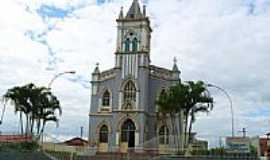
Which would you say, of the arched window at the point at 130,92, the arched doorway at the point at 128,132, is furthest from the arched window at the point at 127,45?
the arched doorway at the point at 128,132

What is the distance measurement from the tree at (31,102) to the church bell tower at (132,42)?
39.1ft

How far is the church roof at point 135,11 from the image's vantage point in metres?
62.1

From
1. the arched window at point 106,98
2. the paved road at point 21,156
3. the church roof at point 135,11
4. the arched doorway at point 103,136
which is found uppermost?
the church roof at point 135,11

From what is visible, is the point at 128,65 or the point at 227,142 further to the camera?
the point at 128,65

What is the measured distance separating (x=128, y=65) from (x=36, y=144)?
20828 millimetres

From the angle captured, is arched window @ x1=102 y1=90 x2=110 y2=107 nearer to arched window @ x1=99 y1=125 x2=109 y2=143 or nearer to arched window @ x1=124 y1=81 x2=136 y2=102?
arched window @ x1=124 y1=81 x2=136 y2=102

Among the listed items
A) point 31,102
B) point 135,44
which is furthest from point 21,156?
point 135,44

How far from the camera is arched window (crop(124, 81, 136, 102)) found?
5906cm

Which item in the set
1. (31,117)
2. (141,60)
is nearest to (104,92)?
(141,60)

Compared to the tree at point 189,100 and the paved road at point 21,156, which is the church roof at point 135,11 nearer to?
the tree at point 189,100

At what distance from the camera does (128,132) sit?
58.3 metres

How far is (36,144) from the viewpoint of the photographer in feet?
138

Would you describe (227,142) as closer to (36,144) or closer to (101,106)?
(36,144)

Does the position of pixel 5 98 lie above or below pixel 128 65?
below
